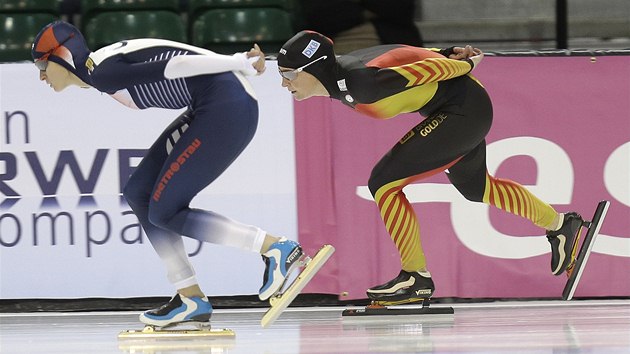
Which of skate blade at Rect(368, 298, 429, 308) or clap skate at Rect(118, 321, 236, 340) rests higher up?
clap skate at Rect(118, 321, 236, 340)

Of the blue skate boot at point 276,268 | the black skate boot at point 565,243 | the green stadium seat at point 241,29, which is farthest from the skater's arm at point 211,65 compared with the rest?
the green stadium seat at point 241,29

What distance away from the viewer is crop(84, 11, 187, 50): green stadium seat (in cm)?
751

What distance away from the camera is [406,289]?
5715 mm

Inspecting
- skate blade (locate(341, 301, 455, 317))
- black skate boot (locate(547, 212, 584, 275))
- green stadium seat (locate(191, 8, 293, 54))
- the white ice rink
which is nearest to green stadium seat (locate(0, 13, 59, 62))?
green stadium seat (locate(191, 8, 293, 54))

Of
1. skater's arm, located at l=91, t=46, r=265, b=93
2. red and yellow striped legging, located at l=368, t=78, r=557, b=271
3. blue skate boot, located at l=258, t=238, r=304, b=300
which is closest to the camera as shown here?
skater's arm, located at l=91, t=46, r=265, b=93

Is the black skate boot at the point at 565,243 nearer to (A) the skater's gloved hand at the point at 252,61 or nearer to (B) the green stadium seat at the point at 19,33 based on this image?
(A) the skater's gloved hand at the point at 252,61

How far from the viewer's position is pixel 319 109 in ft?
21.1

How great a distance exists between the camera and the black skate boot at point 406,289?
18.7ft

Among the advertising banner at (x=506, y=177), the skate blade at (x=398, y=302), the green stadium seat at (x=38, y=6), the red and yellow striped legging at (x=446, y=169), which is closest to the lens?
the red and yellow striped legging at (x=446, y=169)

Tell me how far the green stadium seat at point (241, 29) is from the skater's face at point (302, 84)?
205 cm

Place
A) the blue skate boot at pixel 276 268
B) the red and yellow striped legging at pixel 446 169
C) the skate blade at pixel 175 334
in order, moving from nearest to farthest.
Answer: the blue skate boot at pixel 276 268
the skate blade at pixel 175 334
the red and yellow striped legging at pixel 446 169

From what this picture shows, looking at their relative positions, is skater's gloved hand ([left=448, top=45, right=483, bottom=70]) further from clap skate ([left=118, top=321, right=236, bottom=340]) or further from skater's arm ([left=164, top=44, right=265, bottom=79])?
clap skate ([left=118, top=321, right=236, bottom=340])

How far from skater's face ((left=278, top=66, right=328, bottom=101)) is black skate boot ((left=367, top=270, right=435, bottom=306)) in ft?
3.41

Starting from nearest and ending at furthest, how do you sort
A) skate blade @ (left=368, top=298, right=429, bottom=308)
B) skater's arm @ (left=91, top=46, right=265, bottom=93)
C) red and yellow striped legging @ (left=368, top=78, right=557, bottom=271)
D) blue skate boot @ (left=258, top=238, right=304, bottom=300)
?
skater's arm @ (left=91, top=46, right=265, bottom=93)
blue skate boot @ (left=258, top=238, right=304, bottom=300)
red and yellow striped legging @ (left=368, top=78, right=557, bottom=271)
skate blade @ (left=368, top=298, right=429, bottom=308)
